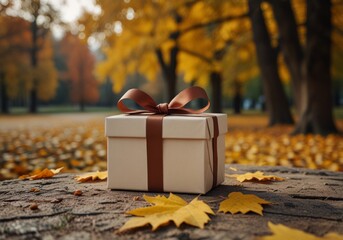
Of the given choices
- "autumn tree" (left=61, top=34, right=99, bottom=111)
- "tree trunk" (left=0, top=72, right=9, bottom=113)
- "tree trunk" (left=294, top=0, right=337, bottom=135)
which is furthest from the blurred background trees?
"autumn tree" (left=61, top=34, right=99, bottom=111)

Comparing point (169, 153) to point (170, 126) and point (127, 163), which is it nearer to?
point (170, 126)

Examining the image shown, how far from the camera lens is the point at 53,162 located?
201 inches

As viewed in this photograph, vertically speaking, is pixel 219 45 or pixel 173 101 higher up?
pixel 219 45

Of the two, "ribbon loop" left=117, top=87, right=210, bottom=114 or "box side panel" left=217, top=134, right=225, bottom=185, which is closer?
"ribbon loop" left=117, top=87, right=210, bottom=114

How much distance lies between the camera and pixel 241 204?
1943 mm

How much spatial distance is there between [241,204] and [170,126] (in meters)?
0.53

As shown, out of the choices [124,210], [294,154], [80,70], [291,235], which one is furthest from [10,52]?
[291,235]

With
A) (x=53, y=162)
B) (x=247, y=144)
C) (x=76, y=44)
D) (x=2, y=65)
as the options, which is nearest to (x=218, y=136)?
(x=53, y=162)

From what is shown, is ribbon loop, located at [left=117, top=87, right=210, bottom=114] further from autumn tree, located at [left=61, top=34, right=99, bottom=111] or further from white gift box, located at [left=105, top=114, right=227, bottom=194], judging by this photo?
autumn tree, located at [left=61, top=34, right=99, bottom=111]

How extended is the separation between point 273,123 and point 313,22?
174 inches

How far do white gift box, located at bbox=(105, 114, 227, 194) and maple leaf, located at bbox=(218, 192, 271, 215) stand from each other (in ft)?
0.74

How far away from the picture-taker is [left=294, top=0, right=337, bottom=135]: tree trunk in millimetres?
8039

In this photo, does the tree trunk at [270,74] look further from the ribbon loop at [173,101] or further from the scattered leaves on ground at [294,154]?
the ribbon loop at [173,101]

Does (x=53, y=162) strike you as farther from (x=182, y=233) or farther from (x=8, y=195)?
(x=182, y=233)
